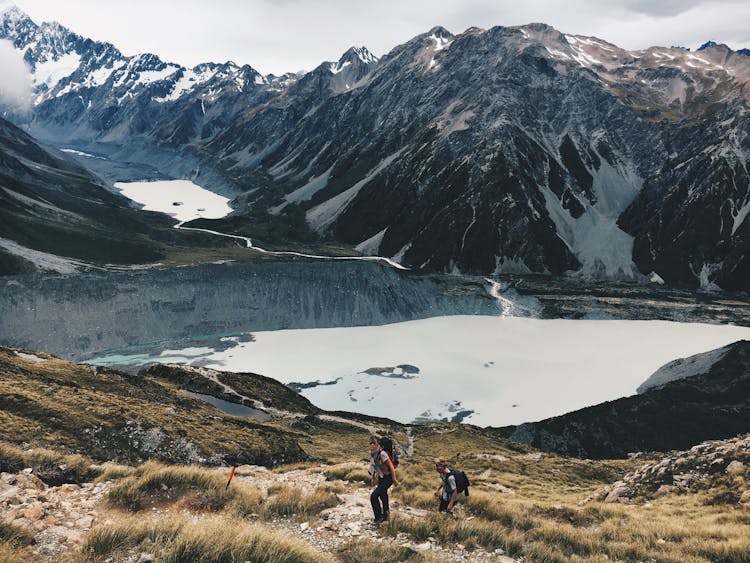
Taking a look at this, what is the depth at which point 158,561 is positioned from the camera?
36.5 ft

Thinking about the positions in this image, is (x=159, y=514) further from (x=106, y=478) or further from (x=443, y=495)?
(x=443, y=495)

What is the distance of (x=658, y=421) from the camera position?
69.8 metres

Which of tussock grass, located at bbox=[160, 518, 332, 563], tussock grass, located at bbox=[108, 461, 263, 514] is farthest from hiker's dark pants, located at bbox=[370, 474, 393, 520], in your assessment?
tussock grass, located at bbox=[108, 461, 263, 514]

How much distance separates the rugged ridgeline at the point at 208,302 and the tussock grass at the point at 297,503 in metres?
97.9

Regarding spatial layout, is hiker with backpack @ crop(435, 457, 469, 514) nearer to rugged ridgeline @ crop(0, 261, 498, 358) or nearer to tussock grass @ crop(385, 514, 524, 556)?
tussock grass @ crop(385, 514, 524, 556)

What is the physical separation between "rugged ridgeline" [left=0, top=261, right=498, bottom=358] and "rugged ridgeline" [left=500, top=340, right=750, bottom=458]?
6092cm

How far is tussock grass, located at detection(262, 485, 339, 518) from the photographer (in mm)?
16438

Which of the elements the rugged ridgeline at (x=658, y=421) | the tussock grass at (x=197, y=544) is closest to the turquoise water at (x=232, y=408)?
the rugged ridgeline at (x=658, y=421)

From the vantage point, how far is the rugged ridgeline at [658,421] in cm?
6644

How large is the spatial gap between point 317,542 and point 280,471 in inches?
558

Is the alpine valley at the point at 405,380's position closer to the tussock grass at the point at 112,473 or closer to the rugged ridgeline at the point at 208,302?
the tussock grass at the point at 112,473

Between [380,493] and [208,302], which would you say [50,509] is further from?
[208,302]

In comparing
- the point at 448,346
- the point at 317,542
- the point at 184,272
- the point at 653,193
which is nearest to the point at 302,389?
the point at 448,346

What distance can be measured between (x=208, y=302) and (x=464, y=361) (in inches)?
2563
